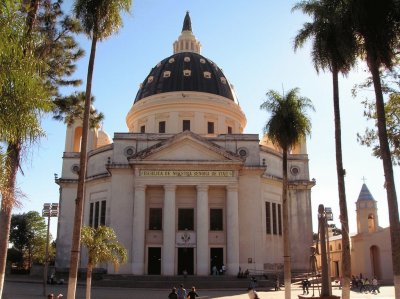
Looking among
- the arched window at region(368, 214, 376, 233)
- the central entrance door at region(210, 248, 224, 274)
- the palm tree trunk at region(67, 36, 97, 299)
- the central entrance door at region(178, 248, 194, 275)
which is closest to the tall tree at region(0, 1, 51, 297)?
the palm tree trunk at region(67, 36, 97, 299)

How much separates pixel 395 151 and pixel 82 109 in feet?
51.6

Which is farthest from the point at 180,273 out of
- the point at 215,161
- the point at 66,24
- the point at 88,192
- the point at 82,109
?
the point at 66,24

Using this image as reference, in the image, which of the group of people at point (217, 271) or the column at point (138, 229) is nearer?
the group of people at point (217, 271)

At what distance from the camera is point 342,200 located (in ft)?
73.0

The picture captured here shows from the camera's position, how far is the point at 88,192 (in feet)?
185

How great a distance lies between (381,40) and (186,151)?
32516 millimetres

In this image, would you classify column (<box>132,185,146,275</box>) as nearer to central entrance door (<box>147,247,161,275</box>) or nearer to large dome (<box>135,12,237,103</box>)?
central entrance door (<box>147,247,161,275</box>)

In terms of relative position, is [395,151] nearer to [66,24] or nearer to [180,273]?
[66,24]

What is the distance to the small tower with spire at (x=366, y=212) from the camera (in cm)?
6391

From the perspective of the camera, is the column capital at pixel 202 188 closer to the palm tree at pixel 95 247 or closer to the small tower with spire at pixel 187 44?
the palm tree at pixel 95 247

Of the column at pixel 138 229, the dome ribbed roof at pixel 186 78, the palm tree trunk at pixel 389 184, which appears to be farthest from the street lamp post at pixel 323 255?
the dome ribbed roof at pixel 186 78

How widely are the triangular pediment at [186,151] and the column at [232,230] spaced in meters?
3.47

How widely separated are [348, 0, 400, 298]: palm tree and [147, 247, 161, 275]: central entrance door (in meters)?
Result: 34.2

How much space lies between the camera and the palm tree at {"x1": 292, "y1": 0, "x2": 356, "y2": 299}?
21.1 meters
